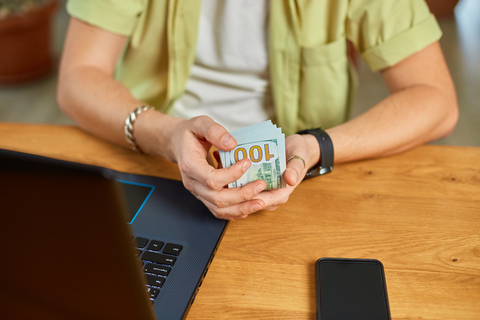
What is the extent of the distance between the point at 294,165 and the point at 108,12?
675 millimetres

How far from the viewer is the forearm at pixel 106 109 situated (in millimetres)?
Answer: 904

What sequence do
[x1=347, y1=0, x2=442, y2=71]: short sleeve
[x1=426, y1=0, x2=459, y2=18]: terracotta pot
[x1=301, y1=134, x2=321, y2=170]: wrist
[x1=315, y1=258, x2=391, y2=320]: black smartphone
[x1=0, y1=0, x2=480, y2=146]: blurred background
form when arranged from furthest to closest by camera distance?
[x1=426, y1=0, x2=459, y2=18]: terracotta pot
[x1=0, y1=0, x2=480, y2=146]: blurred background
[x1=347, y1=0, x2=442, y2=71]: short sleeve
[x1=301, y1=134, x2=321, y2=170]: wrist
[x1=315, y1=258, x2=391, y2=320]: black smartphone

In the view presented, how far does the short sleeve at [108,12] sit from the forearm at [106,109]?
0.41ft

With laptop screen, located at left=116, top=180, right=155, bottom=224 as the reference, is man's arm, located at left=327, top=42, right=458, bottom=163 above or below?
above

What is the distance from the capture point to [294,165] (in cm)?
75

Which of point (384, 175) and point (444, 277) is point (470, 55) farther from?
point (444, 277)

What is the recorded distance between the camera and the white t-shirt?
43.3 inches

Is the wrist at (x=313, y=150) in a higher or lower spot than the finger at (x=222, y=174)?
lower

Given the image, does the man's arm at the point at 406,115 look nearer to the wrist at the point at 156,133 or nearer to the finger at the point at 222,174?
the finger at the point at 222,174

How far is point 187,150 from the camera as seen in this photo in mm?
773

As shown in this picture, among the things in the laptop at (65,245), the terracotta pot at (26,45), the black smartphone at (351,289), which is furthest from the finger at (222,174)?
the terracotta pot at (26,45)

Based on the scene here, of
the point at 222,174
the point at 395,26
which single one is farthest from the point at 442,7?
the point at 222,174

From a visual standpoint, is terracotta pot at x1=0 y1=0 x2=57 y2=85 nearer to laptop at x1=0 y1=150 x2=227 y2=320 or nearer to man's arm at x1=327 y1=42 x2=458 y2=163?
man's arm at x1=327 y1=42 x2=458 y2=163

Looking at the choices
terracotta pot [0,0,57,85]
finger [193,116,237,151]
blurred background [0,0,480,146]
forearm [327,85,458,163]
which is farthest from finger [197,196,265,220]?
terracotta pot [0,0,57,85]
